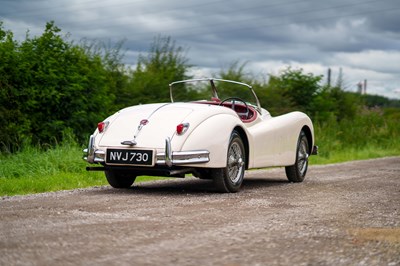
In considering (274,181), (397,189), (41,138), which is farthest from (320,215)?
(41,138)

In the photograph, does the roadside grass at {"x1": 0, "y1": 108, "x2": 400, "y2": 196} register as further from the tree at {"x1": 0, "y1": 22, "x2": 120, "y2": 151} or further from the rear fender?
the rear fender

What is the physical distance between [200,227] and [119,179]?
12.4 ft

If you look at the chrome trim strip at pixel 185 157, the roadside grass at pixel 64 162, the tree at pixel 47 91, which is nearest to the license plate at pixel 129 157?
the chrome trim strip at pixel 185 157

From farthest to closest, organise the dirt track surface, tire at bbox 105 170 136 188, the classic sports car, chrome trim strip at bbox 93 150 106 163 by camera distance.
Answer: tire at bbox 105 170 136 188, chrome trim strip at bbox 93 150 106 163, the classic sports car, the dirt track surface

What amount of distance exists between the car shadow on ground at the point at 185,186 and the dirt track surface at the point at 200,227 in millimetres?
36

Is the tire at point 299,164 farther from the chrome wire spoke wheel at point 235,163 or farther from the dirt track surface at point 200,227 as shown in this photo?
the chrome wire spoke wheel at point 235,163

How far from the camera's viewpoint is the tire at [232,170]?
27.9 feet

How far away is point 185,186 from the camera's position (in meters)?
9.83

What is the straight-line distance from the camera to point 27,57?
47.7 feet

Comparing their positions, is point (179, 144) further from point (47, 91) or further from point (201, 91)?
point (201, 91)

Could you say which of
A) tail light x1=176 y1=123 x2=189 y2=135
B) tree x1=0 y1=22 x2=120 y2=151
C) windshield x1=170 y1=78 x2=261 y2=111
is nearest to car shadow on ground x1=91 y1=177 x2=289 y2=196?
tail light x1=176 y1=123 x2=189 y2=135

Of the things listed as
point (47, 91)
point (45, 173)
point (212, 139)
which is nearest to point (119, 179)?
point (212, 139)

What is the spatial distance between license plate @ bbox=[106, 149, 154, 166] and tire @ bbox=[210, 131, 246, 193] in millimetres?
858

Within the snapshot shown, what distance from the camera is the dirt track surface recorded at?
4.44 meters
